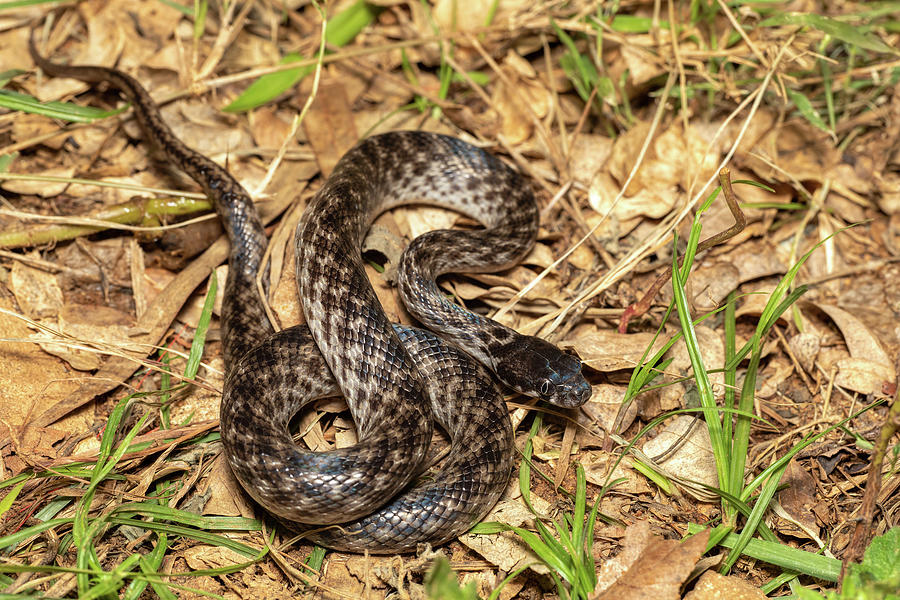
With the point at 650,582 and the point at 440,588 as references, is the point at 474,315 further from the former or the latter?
the point at 440,588

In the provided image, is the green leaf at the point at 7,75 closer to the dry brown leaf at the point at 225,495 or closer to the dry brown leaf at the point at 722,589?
the dry brown leaf at the point at 225,495

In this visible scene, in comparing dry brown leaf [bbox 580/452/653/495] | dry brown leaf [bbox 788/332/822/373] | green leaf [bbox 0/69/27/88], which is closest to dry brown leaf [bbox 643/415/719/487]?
dry brown leaf [bbox 580/452/653/495]

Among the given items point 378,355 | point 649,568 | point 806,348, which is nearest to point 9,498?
point 378,355

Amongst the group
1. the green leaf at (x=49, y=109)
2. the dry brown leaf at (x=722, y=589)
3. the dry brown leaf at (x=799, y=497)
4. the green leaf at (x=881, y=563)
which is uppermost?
the green leaf at (x=49, y=109)

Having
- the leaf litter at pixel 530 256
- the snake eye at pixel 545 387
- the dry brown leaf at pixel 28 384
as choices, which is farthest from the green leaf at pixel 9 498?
the snake eye at pixel 545 387

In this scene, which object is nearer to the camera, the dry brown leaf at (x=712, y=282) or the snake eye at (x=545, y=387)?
the snake eye at (x=545, y=387)

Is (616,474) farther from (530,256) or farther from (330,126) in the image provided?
(330,126)

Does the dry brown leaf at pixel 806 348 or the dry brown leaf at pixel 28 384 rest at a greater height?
the dry brown leaf at pixel 28 384
